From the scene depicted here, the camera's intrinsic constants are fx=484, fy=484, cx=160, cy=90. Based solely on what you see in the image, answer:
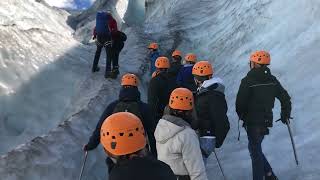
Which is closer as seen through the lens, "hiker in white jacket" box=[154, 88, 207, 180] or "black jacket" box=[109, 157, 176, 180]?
"black jacket" box=[109, 157, 176, 180]

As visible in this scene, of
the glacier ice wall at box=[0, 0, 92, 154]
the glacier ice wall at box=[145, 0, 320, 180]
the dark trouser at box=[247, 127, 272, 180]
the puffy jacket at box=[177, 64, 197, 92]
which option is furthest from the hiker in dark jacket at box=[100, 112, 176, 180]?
the glacier ice wall at box=[0, 0, 92, 154]

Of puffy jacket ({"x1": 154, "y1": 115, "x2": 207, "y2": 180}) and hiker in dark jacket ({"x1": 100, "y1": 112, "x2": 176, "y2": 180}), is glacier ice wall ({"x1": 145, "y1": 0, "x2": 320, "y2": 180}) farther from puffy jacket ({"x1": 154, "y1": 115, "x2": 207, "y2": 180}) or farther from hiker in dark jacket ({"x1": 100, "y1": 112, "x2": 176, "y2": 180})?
hiker in dark jacket ({"x1": 100, "y1": 112, "x2": 176, "y2": 180})

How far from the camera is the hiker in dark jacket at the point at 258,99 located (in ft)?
24.5

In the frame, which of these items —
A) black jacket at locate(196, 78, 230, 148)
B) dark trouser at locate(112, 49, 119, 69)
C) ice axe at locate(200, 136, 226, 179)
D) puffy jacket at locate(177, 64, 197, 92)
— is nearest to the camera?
ice axe at locate(200, 136, 226, 179)

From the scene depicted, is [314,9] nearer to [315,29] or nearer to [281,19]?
[315,29]

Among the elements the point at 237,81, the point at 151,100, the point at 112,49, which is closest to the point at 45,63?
the point at 112,49

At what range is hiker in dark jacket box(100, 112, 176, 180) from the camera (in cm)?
359

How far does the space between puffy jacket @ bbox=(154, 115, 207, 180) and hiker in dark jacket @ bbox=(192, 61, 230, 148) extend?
1245 millimetres

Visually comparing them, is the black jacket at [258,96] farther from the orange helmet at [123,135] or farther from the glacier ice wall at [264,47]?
the orange helmet at [123,135]

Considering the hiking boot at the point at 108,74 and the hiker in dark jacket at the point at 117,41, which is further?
the hiking boot at the point at 108,74

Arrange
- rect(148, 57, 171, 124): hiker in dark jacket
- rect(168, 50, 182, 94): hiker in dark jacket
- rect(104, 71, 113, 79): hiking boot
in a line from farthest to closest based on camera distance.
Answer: rect(104, 71, 113, 79): hiking boot → rect(168, 50, 182, 94): hiker in dark jacket → rect(148, 57, 171, 124): hiker in dark jacket

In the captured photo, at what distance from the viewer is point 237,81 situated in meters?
16.3

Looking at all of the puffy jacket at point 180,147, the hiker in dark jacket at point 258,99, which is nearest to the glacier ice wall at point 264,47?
the hiker in dark jacket at point 258,99

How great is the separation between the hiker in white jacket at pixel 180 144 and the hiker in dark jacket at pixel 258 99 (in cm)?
207
